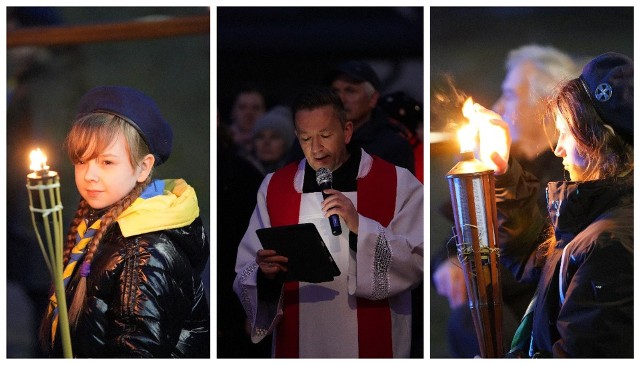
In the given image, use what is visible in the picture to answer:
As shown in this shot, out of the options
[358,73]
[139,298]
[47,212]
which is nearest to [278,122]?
[358,73]

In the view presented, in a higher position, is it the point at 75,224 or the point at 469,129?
the point at 469,129

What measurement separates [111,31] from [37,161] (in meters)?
0.82

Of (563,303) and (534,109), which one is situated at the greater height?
(534,109)

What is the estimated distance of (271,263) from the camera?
24.2 ft

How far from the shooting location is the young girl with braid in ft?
23.8

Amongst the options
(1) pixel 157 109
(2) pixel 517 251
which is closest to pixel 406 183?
(2) pixel 517 251

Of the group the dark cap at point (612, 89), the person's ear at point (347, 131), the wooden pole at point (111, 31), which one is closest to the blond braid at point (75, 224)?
the wooden pole at point (111, 31)

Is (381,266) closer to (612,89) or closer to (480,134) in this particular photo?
(480,134)

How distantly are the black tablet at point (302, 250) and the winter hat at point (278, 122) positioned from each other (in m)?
0.56

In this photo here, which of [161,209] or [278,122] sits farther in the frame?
[278,122]

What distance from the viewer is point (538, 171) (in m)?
7.46
